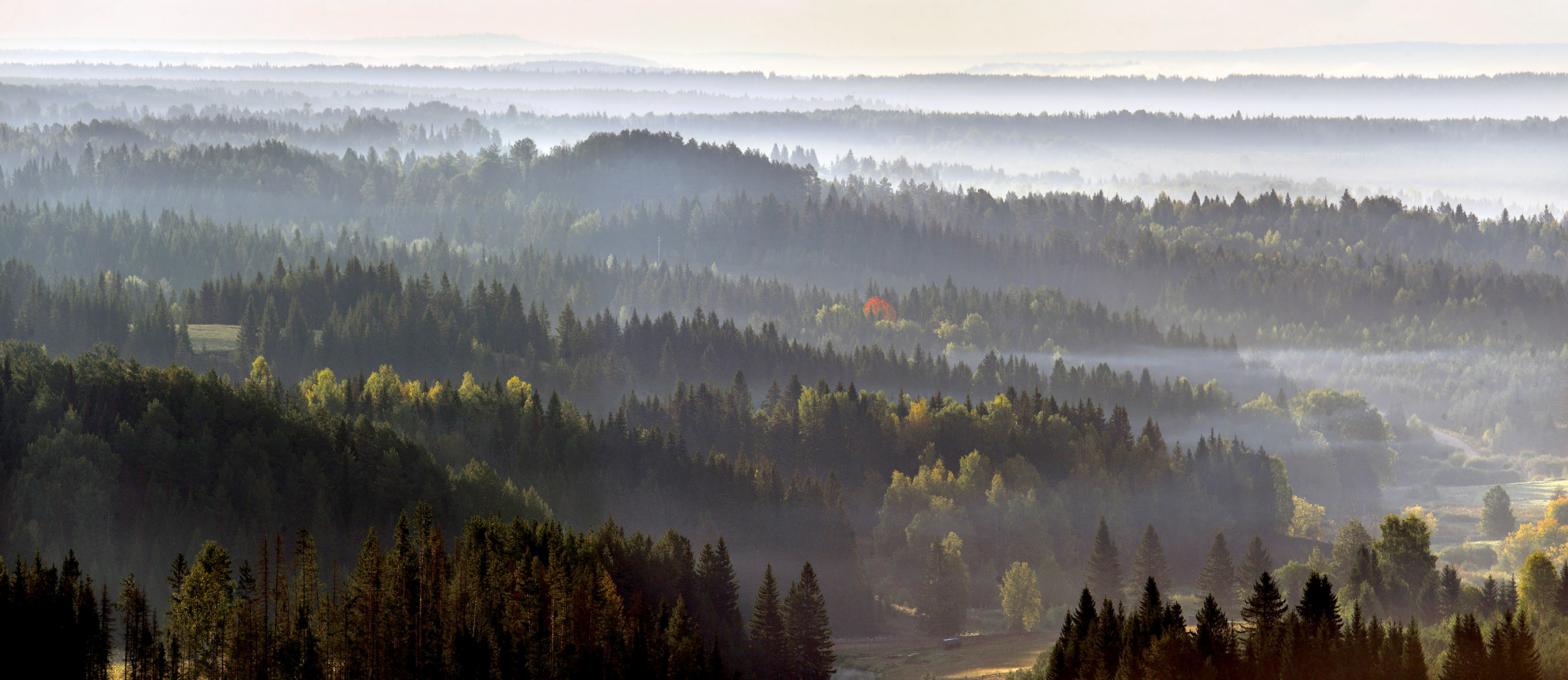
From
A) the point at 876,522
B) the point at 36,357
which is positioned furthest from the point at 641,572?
the point at 36,357

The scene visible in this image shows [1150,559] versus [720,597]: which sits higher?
[720,597]

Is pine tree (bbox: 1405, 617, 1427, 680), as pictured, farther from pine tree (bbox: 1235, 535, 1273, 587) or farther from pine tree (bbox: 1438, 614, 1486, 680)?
pine tree (bbox: 1235, 535, 1273, 587)

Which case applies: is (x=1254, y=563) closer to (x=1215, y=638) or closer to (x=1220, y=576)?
(x=1220, y=576)

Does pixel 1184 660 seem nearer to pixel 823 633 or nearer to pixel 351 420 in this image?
pixel 823 633

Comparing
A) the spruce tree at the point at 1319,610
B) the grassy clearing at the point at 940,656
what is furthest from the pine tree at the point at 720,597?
the spruce tree at the point at 1319,610

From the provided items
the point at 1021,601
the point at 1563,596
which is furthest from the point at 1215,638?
the point at 1563,596

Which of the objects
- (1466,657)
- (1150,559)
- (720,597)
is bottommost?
(1150,559)
